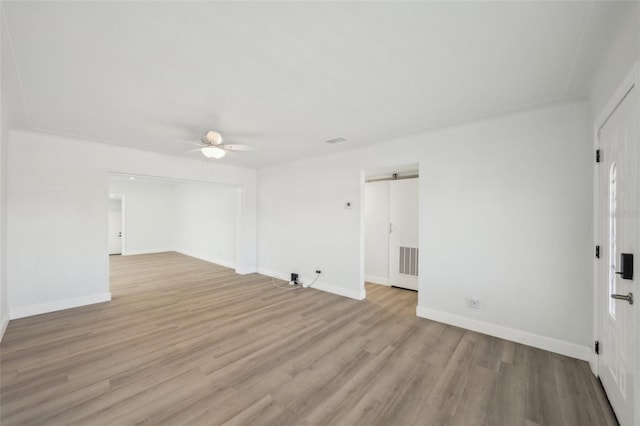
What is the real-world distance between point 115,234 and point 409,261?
1030 centimetres

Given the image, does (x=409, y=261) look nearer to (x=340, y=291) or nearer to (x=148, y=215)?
(x=340, y=291)

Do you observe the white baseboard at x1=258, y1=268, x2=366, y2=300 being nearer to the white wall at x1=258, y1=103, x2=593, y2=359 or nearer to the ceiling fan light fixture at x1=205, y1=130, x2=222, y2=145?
the white wall at x1=258, y1=103, x2=593, y2=359

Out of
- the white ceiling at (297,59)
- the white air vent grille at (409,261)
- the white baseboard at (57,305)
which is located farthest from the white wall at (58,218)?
the white air vent grille at (409,261)

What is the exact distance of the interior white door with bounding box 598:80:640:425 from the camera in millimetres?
1477

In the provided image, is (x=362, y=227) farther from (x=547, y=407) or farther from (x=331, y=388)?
(x=547, y=407)

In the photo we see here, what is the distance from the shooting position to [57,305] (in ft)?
12.2

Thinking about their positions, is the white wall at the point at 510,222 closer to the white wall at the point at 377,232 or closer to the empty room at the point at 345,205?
the empty room at the point at 345,205

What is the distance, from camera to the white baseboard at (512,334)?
2523 millimetres

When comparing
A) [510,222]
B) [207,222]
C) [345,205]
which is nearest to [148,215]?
[207,222]

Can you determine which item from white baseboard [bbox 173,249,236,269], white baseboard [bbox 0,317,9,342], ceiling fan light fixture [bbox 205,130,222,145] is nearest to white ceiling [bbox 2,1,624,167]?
ceiling fan light fixture [bbox 205,130,222,145]

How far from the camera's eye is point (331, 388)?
2.07 meters

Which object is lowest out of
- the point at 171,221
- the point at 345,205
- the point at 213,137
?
the point at 171,221

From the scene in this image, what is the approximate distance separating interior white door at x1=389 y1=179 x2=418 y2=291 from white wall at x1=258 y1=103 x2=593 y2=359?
47.4 inches

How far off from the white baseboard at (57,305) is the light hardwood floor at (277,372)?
173 millimetres
